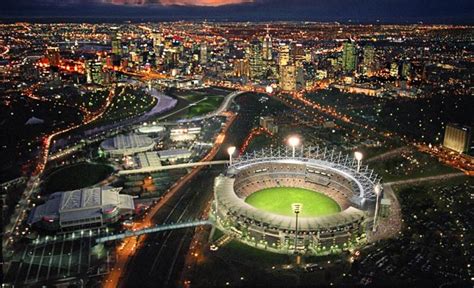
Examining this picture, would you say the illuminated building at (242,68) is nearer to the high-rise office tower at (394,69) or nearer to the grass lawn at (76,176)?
Answer: the high-rise office tower at (394,69)

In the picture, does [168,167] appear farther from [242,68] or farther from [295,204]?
[242,68]

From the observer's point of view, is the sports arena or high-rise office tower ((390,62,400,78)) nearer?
the sports arena

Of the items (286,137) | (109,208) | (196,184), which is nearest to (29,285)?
(109,208)

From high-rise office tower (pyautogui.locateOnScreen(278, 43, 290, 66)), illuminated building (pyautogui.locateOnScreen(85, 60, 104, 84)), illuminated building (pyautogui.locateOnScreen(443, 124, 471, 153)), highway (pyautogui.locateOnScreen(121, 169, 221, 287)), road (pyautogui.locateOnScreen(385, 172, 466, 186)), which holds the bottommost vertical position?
highway (pyautogui.locateOnScreen(121, 169, 221, 287))

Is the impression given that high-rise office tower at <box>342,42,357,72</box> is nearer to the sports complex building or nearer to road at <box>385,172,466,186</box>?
road at <box>385,172,466,186</box>

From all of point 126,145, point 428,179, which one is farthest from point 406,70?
point 126,145

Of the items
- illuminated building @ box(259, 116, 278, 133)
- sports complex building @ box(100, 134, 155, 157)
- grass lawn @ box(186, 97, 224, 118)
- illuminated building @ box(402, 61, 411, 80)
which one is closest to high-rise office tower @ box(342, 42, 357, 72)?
illuminated building @ box(402, 61, 411, 80)
